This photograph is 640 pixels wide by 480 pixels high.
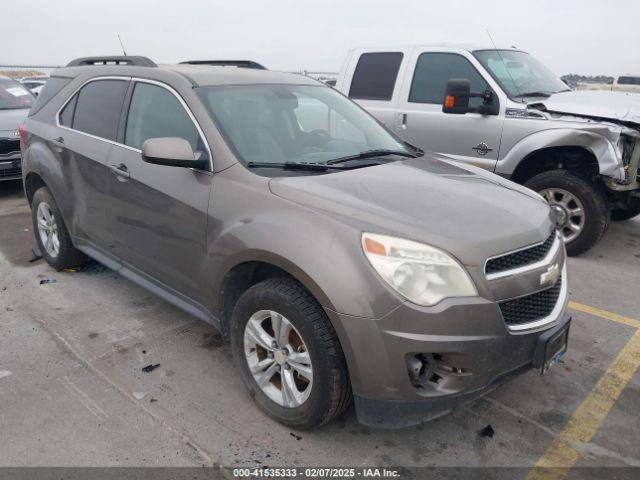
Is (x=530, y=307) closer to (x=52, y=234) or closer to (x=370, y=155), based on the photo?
(x=370, y=155)

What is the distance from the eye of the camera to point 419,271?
2172 mm

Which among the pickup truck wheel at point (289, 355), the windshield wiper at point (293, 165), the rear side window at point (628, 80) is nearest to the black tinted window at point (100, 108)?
the windshield wiper at point (293, 165)

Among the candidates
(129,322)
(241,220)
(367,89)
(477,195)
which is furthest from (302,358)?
(367,89)

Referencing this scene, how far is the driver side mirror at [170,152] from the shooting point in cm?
275

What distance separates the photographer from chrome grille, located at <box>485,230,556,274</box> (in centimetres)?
226

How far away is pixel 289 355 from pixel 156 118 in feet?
5.82

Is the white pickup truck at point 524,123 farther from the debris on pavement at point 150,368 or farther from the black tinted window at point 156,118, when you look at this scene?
the debris on pavement at point 150,368

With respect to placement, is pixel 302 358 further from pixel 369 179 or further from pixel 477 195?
pixel 477 195

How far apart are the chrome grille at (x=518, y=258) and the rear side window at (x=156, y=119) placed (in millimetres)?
1643

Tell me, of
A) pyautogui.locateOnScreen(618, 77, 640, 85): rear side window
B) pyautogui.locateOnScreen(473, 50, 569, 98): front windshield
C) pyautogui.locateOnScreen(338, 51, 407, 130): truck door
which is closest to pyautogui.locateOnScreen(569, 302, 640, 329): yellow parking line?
pyautogui.locateOnScreen(473, 50, 569, 98): front windshield

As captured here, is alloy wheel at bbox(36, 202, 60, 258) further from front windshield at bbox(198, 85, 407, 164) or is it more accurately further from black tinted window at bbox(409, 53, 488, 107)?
black tinted window at bbox(409, 53, 488, 107)

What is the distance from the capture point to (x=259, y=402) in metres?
2.73

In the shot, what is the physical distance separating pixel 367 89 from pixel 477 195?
3.94m

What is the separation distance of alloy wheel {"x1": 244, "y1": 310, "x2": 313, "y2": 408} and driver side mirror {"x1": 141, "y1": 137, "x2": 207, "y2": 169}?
0.91 meters
